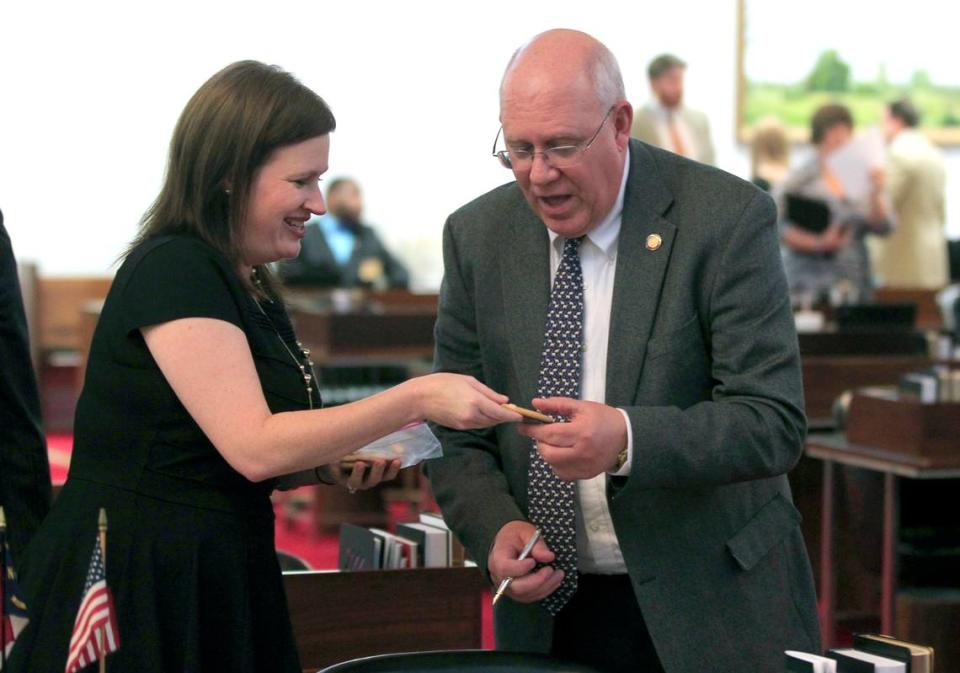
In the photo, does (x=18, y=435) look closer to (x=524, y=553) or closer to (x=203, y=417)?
(x=203, y=417)

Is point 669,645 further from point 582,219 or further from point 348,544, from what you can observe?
point 348,544

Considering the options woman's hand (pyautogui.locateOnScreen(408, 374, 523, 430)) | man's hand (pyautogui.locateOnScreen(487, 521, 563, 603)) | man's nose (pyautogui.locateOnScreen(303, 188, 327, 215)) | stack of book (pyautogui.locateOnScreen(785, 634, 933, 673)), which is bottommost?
stack of book (pyautogui.locateOnScreen(785, 634, 933, 673))

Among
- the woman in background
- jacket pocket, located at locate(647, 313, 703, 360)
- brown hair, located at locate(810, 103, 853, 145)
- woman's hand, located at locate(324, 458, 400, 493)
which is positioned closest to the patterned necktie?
jacket pocket, located at locate(647, 313, 703, 360)

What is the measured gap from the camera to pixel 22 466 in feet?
8.55

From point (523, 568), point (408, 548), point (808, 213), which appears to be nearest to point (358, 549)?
point (408, 548)

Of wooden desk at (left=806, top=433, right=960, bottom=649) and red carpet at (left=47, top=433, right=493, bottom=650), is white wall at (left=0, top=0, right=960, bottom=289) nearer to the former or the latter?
red carpet at (left=47, top=433, right=493, bottom=650)

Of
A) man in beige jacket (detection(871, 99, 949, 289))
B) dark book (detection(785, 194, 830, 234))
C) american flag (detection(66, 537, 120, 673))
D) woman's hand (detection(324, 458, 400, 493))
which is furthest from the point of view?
man in beige jacket (detection(871, 99, 949, 289))

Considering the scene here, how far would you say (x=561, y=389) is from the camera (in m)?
2.29

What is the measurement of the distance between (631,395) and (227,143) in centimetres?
69

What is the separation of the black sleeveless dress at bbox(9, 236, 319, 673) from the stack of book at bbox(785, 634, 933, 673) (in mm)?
769

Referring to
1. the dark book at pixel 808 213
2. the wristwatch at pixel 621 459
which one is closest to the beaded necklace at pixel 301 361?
the wristwatch at pixel 621 459

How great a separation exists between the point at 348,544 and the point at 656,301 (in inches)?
43.8

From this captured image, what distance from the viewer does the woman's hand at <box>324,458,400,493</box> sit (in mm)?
2393

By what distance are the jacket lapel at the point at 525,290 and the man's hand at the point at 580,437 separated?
22 centimetres
